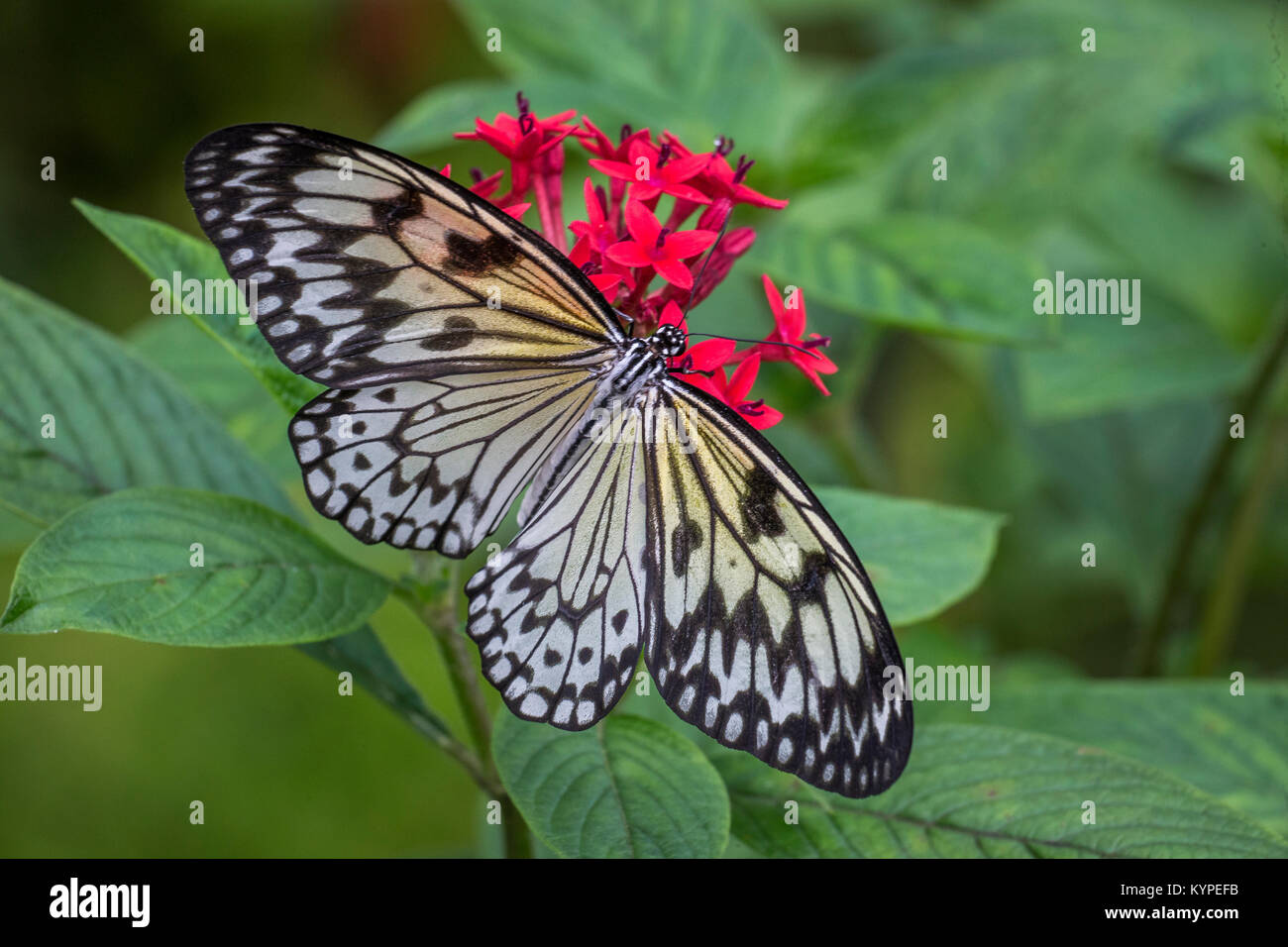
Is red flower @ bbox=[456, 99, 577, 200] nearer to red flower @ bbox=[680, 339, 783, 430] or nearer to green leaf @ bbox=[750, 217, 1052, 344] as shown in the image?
red flower @ bbox=[680, 339, 783, 430]

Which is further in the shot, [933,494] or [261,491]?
[933,494]

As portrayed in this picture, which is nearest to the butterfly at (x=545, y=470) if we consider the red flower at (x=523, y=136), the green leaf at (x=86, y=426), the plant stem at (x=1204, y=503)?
the red flower at (x=523, y=136)

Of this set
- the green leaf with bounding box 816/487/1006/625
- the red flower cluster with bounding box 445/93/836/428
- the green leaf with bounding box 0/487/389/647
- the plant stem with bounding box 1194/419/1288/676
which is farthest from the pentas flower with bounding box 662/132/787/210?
the plant stem with bounding box 1194/419/1288/676

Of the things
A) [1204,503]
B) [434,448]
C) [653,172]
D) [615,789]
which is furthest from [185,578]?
[1204,503]
